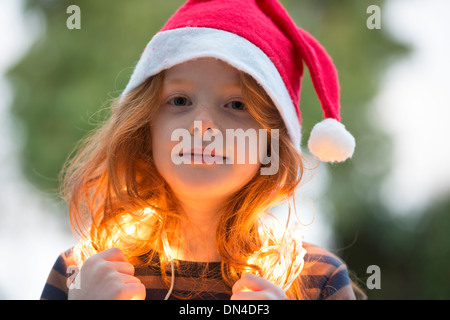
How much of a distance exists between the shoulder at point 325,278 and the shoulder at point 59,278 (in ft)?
1.57

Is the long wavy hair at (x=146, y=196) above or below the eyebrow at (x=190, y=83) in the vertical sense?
below

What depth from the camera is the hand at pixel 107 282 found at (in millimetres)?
766

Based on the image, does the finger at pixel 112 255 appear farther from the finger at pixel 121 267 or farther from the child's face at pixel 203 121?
the child's face at pixel 203 121

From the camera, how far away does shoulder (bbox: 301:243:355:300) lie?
959 millimetres

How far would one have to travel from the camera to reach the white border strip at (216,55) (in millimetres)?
833

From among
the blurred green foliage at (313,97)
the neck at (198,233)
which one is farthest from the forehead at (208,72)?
the blurred green foliage at (313,97)

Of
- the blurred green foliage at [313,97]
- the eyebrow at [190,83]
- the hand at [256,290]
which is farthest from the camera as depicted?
the blurred green foliage at [313,97]

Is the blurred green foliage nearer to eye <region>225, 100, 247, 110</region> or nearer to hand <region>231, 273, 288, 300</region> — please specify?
eye <region>225, 100, 247, 110</region>

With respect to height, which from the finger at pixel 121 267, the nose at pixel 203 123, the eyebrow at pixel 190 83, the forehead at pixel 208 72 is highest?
the forehead at pixel 208 72

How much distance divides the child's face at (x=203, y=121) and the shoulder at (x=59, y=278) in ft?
0.98

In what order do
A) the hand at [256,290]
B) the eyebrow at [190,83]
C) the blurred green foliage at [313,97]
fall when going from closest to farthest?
1. the hand at [256,290]
2. the eyebrow at [190,83]
3. the blurred green foliage at [313,97]

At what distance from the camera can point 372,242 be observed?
2.68 meters

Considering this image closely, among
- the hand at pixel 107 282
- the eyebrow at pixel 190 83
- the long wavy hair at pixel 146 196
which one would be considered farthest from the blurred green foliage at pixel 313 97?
the hand at pixel 107 282

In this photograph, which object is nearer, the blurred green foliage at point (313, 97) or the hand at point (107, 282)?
the hand at point (107, 282)
